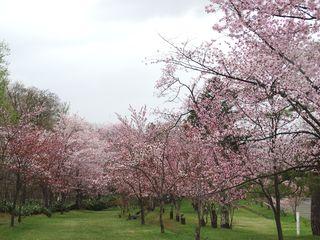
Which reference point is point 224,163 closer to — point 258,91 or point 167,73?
point 167,73

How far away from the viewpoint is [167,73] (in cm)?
1534

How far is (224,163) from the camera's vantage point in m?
15.0

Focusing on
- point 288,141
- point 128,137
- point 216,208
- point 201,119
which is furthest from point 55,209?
point 288,141

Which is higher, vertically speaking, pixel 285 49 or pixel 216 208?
pixel 285 49

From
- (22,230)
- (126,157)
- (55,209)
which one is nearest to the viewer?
(22,230)

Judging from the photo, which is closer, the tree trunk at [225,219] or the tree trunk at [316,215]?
the tree trunk at [316,215]

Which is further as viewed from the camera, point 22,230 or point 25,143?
point 25,143

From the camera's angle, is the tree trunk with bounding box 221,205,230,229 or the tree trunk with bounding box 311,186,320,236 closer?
the tree trunk with bounding box 311,186,320,236

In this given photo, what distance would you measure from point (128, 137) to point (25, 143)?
581 cm

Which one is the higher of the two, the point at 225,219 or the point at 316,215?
the point at 316,215

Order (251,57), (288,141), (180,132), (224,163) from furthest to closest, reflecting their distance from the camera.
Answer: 1. (180,132)
2. (224,163)
3. (288,141)
4. (251,57)

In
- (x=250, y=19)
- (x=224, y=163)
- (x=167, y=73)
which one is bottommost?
(x=224, y=163)

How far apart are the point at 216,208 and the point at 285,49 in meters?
18.5

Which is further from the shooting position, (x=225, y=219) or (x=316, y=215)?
(x=225, y=219)
